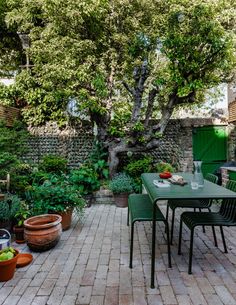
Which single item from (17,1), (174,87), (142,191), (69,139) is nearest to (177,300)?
(142,191)

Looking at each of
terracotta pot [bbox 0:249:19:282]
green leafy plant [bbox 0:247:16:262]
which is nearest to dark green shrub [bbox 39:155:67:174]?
green leafy plant [bbox 0:247:16:262]

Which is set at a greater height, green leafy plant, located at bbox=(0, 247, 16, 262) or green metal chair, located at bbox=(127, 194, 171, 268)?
green metal chair, located at bbox=(127, 194, 171, 268)

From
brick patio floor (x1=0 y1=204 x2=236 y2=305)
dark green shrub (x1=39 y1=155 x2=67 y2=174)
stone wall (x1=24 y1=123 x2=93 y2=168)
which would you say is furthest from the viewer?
stone wall (x1=24 y1=123 x2=93 y2=168)

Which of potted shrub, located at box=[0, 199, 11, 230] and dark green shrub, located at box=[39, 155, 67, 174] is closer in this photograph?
potted shrub, located at box=[0, 199, 11, 230]

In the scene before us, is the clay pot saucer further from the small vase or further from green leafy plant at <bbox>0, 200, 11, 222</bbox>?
the small vase

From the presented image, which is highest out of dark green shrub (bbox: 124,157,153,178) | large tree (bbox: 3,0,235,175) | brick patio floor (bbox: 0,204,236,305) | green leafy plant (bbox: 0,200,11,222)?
large tree (bbox: 3,0,235,175)

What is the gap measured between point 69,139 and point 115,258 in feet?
18.4

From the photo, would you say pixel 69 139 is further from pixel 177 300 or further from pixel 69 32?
pixel 177 300

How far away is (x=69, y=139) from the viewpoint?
8.19 meters

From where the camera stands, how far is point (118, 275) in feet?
8.66

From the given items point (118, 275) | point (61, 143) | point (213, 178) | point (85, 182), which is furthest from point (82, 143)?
point (118, 275)

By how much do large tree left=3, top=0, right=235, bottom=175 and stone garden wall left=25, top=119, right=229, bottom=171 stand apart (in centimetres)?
98

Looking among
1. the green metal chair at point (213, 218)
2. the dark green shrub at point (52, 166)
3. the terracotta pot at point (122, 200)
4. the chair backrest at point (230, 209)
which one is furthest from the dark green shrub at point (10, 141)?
the chair backrest at point (230, 209)

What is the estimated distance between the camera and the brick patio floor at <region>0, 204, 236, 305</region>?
2.24 meters
